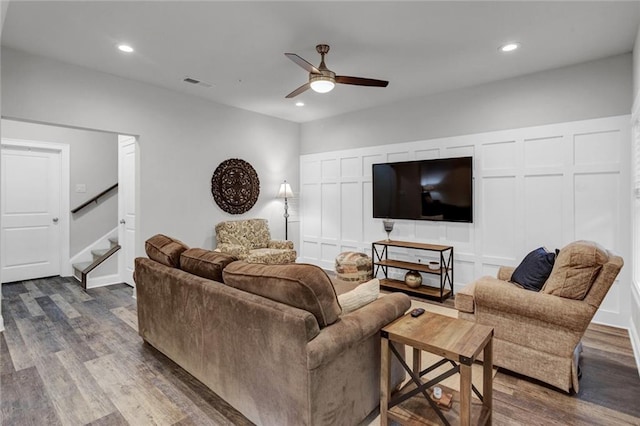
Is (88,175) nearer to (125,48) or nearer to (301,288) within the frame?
(125,48)

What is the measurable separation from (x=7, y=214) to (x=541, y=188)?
7447mm

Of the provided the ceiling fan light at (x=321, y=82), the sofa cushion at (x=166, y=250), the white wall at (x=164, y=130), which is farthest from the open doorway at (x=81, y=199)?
the ceiling fan light at (x=321, y=82)

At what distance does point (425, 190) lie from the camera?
450 centimetres

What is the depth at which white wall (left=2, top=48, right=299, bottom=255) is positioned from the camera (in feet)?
11.2

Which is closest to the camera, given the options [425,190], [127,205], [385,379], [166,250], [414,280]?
[385,379]

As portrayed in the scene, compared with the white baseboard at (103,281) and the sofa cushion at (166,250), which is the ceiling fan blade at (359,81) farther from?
the white baseboard at (103,281)

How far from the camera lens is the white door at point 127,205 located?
15.1ft

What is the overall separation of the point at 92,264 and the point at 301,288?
460cm

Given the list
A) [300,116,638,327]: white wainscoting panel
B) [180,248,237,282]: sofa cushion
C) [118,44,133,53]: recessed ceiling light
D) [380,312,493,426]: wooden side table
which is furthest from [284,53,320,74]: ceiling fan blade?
[300,116,638,327]: white wainscoting panel

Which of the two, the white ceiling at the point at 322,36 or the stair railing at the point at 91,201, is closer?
the white ceiling at the point at 322,36

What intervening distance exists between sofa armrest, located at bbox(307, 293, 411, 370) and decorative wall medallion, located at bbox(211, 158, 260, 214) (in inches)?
145

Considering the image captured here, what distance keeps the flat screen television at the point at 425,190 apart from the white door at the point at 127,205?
3.58 metres

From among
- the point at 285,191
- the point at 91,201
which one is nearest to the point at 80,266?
the point at 91,201

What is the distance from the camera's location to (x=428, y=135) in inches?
182
